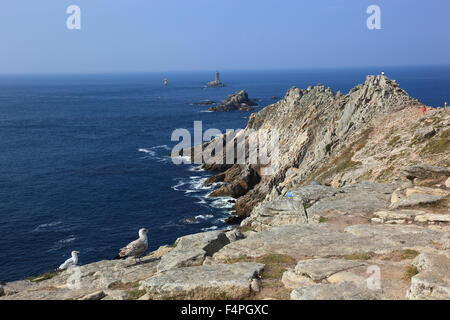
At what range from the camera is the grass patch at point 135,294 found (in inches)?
478

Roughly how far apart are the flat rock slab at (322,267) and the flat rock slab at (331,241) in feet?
4.07

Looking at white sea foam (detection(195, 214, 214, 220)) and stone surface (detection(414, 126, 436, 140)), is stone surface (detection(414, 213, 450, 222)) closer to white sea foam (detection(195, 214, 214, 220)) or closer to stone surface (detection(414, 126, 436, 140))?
stone surface (detection(414, 126, 436, 140))

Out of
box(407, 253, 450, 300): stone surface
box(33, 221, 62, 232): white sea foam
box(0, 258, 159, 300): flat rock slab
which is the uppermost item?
box(407, 253, 450, 300): stone surface

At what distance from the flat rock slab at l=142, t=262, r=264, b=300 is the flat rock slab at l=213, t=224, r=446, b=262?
266cm

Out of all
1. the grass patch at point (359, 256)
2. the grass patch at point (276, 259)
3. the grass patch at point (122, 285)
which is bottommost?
the grass patch at point (122, 285)

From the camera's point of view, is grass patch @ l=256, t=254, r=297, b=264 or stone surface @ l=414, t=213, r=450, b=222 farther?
stone surface @ l=414, t=213, r=450, b=222

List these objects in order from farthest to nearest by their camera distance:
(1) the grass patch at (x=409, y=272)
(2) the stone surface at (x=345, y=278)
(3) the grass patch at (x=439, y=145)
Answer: (3) the grass patch at (x=439, y=145), (1) the grass patch at (x=409, y=272), (2) the stone surface at (x=345, y=278)

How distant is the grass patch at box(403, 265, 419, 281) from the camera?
1184 cm

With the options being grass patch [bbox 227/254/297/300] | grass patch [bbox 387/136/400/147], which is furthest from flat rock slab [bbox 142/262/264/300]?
grass patch [bbox 387/136/400/147]

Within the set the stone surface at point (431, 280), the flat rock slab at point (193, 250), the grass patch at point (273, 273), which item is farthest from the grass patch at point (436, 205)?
the flat rock slab at point (193, 250)

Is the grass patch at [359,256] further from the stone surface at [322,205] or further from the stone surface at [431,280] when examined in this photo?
the stone surface at [322,205]

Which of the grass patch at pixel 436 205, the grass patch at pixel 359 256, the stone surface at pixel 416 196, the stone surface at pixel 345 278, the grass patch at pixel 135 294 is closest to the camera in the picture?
the stone surface at pixel 345 278

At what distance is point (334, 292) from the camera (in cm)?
1065
